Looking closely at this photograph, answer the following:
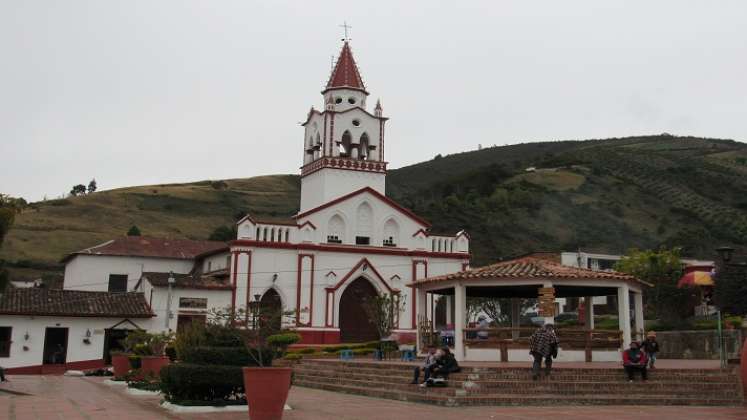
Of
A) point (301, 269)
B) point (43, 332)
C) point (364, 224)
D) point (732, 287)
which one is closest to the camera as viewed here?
point (732, 287)

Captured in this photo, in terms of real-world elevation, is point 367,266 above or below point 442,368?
above

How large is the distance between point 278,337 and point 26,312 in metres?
20.5

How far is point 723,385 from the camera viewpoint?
19922 millimetres

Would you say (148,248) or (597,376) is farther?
(148,248)

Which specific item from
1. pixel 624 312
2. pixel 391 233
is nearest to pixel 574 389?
pixel 624 312

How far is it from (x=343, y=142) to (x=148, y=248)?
15096 mm

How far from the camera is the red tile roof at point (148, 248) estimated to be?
4919 centimetres

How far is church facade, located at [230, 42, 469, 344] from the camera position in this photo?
42219mm

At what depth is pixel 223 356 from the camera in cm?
1672

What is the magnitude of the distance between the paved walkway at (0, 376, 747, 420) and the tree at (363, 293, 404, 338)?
66.7 ft

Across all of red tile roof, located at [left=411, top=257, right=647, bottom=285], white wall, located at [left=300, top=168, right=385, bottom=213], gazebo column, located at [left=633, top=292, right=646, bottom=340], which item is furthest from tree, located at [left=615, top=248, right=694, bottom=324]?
white wall, located at [left=300, top=168, right=385, bottom=213]

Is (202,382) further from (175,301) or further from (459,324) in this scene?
(175,301)

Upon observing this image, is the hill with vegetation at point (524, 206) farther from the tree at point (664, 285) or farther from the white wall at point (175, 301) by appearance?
the white wall at point (175, 301)

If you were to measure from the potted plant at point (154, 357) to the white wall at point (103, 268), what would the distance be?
2310cm
